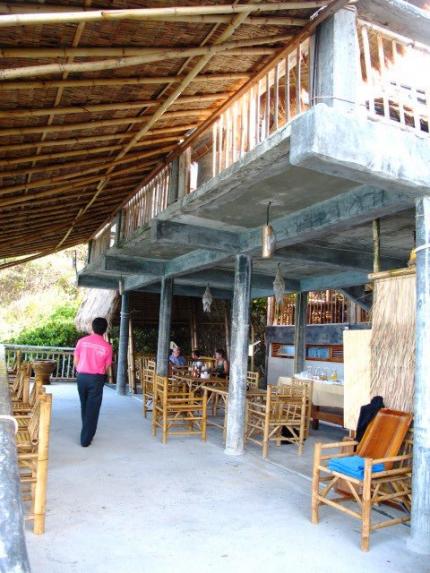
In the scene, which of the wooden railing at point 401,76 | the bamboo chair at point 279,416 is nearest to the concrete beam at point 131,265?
the bamboo chair at point 279,416

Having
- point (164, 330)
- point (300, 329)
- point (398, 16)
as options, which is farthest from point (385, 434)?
point (300, 329)

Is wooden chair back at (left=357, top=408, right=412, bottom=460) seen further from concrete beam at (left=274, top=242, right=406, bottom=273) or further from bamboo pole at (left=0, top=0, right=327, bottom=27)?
bamboo pole at (left=0, top=0, right=327, bottom=27)

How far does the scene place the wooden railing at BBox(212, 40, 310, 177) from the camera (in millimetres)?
3939

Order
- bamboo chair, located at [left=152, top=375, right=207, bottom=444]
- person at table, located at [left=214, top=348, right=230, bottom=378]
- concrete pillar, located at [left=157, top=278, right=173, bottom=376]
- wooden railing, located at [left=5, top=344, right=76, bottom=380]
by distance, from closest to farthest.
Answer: bamboo chair, located at [left=152, top=375, right=207, bottom=444] < person at table, located at [left=214, top=348, right=230, bottom=378] < concrete pillar, located at [left=157, top=278, right=173, bottom=376] < wooden railing, located at [left=5, top=344, right=76, bottom=380]

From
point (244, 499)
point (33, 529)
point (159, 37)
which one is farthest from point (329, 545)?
point (159, 37)

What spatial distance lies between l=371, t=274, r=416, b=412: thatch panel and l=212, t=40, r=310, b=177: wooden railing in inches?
68.3

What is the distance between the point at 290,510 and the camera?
408cm

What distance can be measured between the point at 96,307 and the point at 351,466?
11.0 m

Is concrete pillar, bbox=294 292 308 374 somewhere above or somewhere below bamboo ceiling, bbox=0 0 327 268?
below

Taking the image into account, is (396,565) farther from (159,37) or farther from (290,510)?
(159,37)

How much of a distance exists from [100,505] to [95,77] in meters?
3.41

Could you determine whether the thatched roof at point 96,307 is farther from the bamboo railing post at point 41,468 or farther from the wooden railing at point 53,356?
the bamboo railing post at point 41,468

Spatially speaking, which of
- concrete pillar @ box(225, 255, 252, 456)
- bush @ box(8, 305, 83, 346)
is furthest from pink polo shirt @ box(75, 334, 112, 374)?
bush @ box(8, 305, 83, 346)

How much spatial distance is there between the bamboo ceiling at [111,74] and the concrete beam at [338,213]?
4.73 ft
